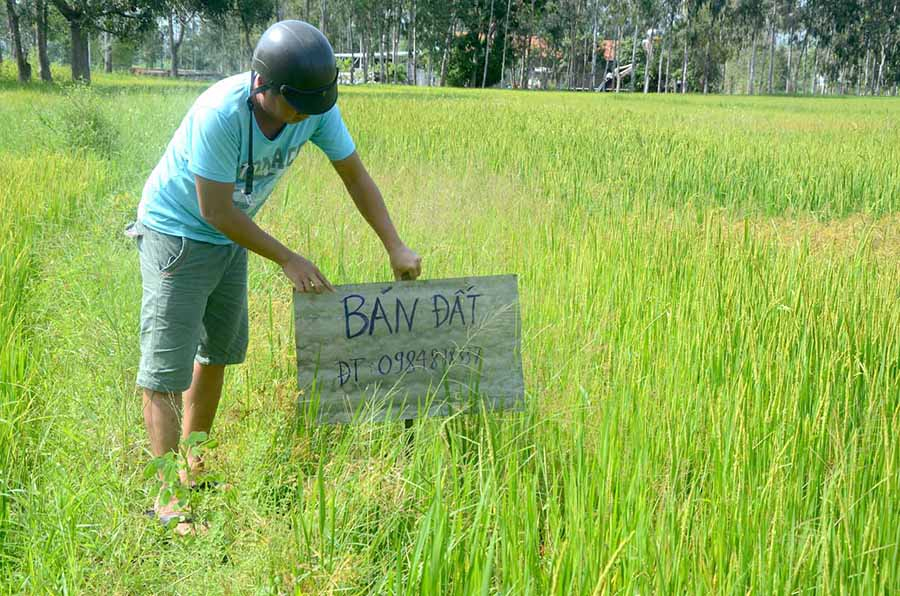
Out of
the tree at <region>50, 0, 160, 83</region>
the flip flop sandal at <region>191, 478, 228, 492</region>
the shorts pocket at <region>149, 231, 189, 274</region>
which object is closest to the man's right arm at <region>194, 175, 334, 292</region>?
the shorts pocket at <region>149, 231, 189, 274</region>

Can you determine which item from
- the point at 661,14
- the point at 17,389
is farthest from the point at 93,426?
the point at 661,14

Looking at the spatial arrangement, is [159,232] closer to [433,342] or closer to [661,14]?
[433,342]

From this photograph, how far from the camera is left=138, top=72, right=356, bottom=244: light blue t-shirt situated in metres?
2.03

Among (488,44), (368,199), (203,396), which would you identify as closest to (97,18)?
(203,396)

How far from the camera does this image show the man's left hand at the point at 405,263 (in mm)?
2270

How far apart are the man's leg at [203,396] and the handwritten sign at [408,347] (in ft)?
1.35

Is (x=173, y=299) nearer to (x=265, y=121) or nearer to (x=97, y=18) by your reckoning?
(x=265, y=121)

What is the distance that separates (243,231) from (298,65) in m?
0.42

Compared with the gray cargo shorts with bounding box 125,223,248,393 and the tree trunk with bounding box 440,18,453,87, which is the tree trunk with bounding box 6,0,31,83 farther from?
the tree trunk with bounding box 440,18,453,87

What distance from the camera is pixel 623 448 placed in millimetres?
2057

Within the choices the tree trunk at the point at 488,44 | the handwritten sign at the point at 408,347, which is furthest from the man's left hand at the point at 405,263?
the tree trunk at the point at 488,44

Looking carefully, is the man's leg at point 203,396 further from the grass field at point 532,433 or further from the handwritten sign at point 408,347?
the handwritten sign at point 408,347

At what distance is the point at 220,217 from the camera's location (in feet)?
6.73

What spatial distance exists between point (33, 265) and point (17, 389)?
6.22 feet
